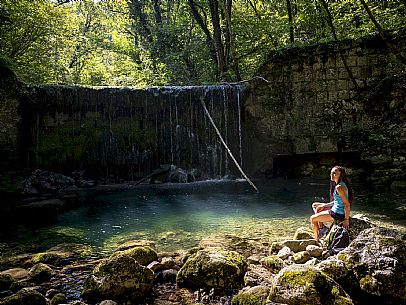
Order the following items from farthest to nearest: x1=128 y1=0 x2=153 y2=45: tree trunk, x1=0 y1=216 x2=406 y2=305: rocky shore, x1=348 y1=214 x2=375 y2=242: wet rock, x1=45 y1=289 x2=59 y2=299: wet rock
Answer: x1=128 y1=0 x2=153 y2=45: tree trunk → x1=348 y1=214 x2=375 y2=242: wet rock → x1=45 y1=289 x2=59 y2=299: wet rock → x1=0 y1=216 x2=406 y2=305: rocky shore

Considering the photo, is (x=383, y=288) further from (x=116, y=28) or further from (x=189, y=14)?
(x=116, y=28)

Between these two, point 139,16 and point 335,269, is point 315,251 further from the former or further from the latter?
point 139,16

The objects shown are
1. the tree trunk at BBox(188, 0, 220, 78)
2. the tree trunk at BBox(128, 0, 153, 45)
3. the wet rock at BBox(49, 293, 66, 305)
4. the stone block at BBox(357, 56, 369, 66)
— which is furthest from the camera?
the tree trunk at BBox(128, 0, 153, 45)

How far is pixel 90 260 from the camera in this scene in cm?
535

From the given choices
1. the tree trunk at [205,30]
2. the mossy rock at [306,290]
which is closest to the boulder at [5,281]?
the mossy rock at [306,290]

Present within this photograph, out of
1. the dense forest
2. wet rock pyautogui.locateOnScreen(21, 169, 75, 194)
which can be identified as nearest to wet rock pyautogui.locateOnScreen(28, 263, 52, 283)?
wet rock pyautogui.locateOnScreen(21, 169, 75, 194)

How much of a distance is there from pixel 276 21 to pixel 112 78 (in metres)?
10.9

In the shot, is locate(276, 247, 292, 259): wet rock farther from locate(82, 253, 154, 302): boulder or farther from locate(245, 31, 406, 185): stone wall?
locate(245, 31, 406, 185): stone wall

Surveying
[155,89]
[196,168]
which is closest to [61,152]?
[155,89]

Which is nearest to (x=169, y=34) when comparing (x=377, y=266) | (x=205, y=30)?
(x=205, y=30)

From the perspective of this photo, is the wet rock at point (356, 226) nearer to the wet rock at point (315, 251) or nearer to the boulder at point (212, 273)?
the wet rock at point (315, 251)

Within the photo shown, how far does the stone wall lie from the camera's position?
12414mm

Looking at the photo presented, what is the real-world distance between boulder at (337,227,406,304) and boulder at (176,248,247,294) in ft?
4.11

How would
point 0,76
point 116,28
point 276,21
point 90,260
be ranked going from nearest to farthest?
point 90,260 → point 0,76 → point 276,21 → point 116,28
